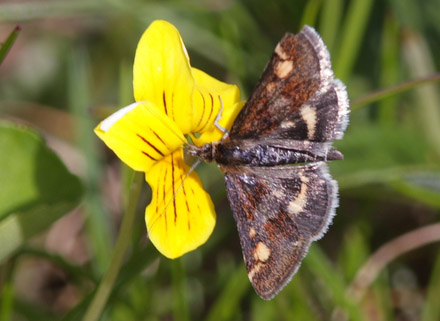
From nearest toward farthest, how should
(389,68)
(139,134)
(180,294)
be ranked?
(139,134) → (180,294) → (389,68)

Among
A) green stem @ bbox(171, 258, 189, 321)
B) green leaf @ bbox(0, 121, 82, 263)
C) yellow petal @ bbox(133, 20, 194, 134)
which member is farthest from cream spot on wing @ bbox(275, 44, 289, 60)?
green stem @ bbox(171, 258, 189, 321)

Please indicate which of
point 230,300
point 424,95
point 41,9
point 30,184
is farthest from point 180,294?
point 424,95

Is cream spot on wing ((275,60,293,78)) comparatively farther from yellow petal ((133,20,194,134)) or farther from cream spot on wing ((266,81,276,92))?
yellow petal ((133,20,194,134))

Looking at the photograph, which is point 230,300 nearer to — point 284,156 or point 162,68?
point 284,156

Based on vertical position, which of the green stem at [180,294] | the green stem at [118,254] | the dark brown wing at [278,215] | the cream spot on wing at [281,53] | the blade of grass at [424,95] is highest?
the blade of grass at [424,95]

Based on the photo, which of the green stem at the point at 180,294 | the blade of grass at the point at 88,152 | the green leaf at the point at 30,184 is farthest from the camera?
the blade of grass at the point at 88,152

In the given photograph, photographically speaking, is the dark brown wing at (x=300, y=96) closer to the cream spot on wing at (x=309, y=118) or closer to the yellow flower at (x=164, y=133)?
the cream spot on wing at (x=309, y=118)

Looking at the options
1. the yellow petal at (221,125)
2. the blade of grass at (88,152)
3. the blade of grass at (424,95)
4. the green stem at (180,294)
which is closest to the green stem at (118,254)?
the yellow petal at (221,125)

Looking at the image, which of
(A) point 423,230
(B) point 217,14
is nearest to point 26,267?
(B) point 217,14
